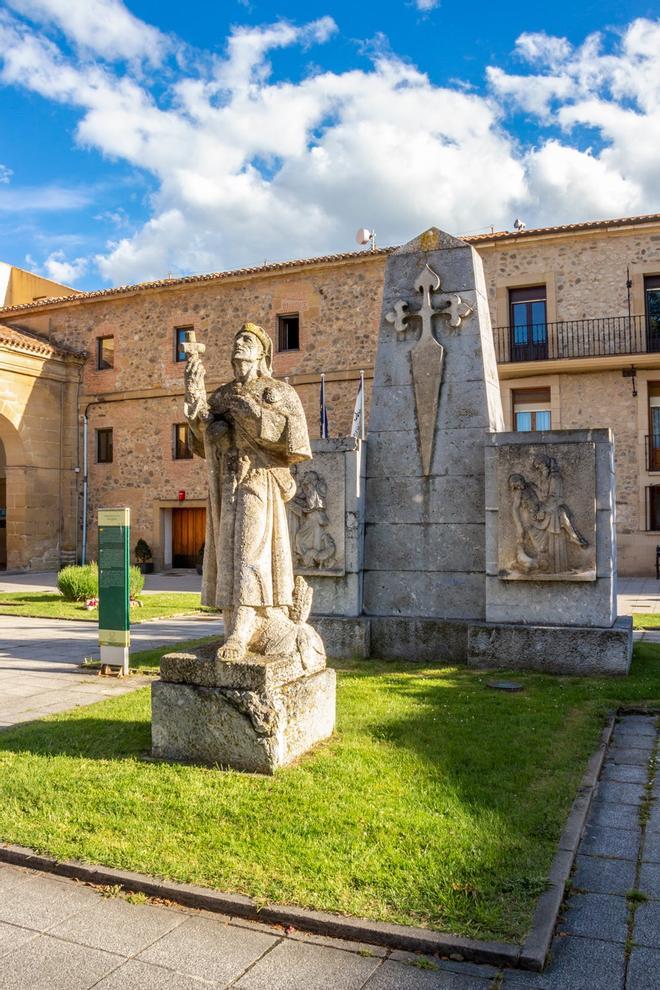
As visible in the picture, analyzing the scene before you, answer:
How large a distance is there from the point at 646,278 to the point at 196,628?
16.0 metres

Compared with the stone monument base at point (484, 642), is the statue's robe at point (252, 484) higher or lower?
higher

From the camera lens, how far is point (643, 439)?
70.2ft

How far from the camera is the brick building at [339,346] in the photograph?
70.8 feet

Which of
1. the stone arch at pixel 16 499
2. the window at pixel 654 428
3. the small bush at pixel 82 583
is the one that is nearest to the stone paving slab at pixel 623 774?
the small bush at pixel 82 583

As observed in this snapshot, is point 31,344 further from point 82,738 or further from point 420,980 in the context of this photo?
point 420,980

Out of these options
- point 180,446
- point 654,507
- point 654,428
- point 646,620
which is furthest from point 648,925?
point 180,446

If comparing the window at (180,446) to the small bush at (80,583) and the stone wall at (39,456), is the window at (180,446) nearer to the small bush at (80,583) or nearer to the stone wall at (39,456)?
the stone wall at (39,456)

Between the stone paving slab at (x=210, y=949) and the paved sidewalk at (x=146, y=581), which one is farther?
the paved sidewalk at (x=146, y=581)

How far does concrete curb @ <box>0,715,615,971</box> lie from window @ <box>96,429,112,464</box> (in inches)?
988

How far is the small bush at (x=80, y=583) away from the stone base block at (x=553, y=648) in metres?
9.79

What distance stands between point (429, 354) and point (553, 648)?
10.1 feet

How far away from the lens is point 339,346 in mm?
24297

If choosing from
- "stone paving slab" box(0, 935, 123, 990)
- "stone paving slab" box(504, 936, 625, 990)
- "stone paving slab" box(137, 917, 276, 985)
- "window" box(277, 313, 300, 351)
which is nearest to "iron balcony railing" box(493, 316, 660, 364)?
"window" box(277, 313, 300, 351)

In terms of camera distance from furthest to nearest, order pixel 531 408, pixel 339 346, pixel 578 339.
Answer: pixel 339 346 < pixel 531 408 < pixel 578 339
